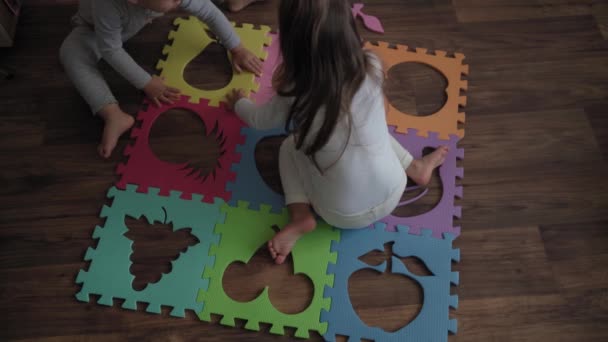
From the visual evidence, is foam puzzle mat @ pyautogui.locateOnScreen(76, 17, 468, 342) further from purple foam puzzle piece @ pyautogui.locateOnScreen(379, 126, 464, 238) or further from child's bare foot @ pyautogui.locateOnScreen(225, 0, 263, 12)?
child's bare foot @ pyautogui.locateOnScreen(225, 0, 263, 12)

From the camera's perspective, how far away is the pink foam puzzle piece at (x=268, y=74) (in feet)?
4.36

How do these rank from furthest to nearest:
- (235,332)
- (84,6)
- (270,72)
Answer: (270,72), (84,6), (235,332)

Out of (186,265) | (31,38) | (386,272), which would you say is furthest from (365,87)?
(31,38)

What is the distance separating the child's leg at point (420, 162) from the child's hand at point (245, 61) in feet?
1.35

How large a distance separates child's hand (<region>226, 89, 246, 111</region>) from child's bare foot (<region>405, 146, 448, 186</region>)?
452 mm

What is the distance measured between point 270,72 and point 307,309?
2.05 ft

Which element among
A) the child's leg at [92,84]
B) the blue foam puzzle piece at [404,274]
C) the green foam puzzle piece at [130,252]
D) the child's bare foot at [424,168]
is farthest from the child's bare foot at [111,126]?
the child's bare foot at [424,168]

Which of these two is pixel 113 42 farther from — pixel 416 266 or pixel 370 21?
pixel 416 266

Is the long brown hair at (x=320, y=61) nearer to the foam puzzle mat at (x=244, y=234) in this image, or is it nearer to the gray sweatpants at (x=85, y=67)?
the foam puzzle mat at (x=244, y=234)

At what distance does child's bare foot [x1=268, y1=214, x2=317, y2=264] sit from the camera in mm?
1143

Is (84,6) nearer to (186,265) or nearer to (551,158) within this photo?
(186,265)

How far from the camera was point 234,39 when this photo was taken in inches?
52.1

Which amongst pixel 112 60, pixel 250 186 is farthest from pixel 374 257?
pixel 112 60

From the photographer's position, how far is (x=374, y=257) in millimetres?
1173
